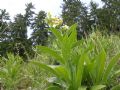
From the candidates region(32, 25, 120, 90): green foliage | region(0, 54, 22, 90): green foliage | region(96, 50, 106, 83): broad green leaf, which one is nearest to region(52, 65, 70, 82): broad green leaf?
region(32, 25, 120, 90): green foliage

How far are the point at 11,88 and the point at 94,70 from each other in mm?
2116

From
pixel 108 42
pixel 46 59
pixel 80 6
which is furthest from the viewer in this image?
pixel 80 6

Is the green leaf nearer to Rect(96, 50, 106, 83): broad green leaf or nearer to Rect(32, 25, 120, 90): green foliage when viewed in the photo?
Rect(32, 25, 120, 90): green foliage

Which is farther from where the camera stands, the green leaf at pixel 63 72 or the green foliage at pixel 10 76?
the green foliage at pixel 10 76

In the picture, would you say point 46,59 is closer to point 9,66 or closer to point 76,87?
point 9,66

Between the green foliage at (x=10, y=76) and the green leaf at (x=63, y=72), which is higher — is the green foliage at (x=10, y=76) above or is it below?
A: below

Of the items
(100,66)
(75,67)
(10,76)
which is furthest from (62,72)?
(10,76)

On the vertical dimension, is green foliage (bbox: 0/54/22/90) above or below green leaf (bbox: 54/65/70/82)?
below

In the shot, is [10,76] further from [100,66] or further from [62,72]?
[100,66]

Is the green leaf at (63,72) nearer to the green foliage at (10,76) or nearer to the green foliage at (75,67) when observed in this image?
the green foliage at (75,67)

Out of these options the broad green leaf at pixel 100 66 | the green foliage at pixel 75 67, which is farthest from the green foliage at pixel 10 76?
the broad green leaf at pixel 100 66

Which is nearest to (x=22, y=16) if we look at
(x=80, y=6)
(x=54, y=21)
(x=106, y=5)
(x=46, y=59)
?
(x=80, y=6)

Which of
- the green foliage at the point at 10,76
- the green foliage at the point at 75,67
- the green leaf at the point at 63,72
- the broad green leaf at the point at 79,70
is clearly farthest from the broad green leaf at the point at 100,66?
the green foliage at the point at 10,76

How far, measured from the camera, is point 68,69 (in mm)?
2838
